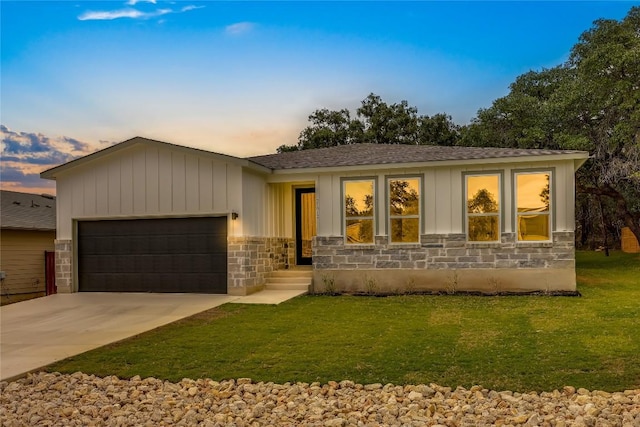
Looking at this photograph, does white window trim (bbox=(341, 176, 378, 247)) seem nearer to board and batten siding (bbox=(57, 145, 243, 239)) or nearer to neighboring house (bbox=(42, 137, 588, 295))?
neighboring house (bbox=(42, 137, 588, 295))

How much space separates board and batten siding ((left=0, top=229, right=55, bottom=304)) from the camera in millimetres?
16719

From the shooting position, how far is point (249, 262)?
1141 cm

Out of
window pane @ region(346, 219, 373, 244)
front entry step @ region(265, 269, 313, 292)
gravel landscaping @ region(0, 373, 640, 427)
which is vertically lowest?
gravel landscaping @ region(0, 373, 640, 427)

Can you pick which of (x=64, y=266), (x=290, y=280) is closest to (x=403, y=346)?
(x=290, y=280)

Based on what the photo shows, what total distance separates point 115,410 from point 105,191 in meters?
8.85

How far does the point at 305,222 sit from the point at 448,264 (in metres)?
4.05

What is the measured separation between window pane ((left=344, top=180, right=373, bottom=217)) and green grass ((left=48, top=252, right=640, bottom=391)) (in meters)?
2.77

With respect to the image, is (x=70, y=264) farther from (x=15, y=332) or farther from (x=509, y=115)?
(x=509, y=115)

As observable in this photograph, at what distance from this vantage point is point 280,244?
43.0 ft

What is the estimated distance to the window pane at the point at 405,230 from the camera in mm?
11531

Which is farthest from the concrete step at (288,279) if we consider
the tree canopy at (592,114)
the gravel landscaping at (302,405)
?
the tree canopy at (592,114)

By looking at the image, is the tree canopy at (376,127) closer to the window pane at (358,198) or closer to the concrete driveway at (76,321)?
the window pane at (358,198)

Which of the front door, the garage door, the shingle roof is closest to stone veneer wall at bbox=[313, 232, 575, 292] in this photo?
the front door

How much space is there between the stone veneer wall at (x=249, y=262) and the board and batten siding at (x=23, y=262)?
10007 mm
